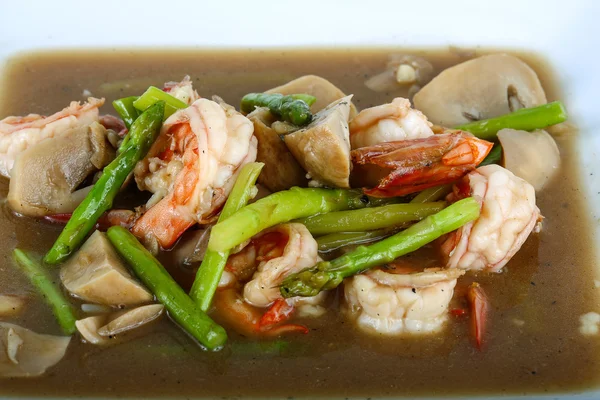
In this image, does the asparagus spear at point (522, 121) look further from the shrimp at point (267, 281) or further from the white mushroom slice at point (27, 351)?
the white mushroom slice at point (27, 351)

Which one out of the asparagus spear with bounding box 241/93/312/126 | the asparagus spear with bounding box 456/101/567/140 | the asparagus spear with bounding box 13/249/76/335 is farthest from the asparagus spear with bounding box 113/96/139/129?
the asparagus spear with bounding box 456/101/567/140

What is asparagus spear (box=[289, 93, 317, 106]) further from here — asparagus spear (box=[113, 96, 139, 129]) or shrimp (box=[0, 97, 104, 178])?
shrimp (box=[0, 97, 104, 178])

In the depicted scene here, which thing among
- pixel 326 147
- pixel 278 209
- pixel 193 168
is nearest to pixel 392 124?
pixel 326 147

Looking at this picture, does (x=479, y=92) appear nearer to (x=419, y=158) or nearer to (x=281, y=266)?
(x=419, y=158)

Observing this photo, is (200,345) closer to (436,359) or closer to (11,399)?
(11,399)

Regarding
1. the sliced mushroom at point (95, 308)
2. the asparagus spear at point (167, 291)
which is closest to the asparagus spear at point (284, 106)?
the asparagus spear at point (167, 291)
